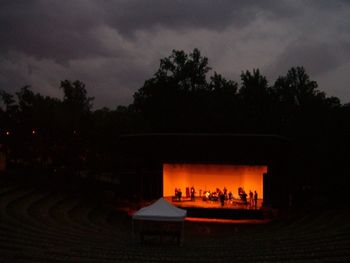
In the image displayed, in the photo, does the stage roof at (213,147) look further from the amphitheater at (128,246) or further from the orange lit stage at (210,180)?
the amphitheater at (128,246)

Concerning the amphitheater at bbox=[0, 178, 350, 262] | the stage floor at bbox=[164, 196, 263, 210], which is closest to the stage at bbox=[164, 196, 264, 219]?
the stage floor at bbox=[164, 196, 263, 210]

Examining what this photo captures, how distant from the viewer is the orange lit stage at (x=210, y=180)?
29.3 meters

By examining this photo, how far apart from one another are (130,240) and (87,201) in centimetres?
1166

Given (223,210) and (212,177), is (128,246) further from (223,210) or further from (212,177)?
(212,177)

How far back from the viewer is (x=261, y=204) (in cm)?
2723

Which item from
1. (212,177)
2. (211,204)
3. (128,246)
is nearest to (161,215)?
(128,246)

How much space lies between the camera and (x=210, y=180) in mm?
30531

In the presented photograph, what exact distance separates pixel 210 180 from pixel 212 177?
25cm

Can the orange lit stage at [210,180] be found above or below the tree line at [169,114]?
below

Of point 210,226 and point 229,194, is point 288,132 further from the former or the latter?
point 210,226

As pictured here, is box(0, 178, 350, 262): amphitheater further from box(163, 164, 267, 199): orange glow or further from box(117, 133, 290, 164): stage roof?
box(163, 164, 267, 199): orange glow

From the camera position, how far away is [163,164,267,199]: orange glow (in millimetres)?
29500

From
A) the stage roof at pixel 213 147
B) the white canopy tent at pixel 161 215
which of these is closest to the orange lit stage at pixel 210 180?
the stage roof at pixel 213 147

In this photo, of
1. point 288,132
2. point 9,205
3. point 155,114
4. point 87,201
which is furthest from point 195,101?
point 9,205
